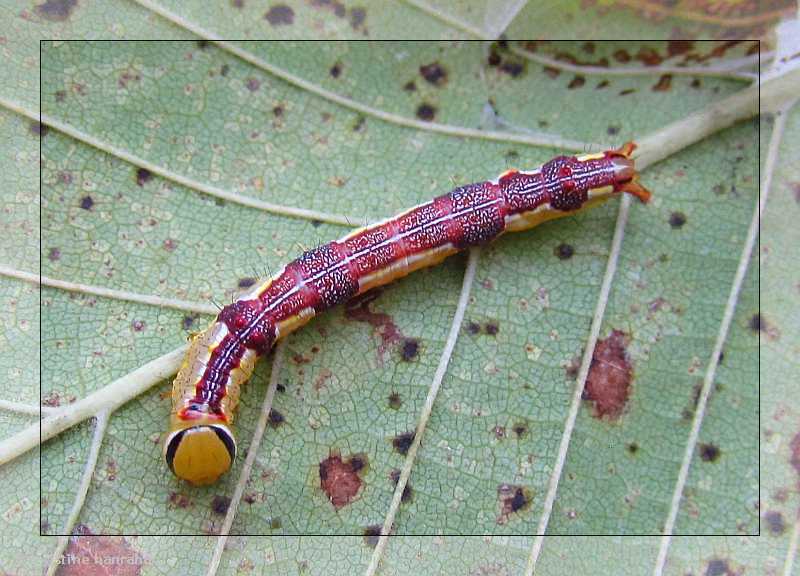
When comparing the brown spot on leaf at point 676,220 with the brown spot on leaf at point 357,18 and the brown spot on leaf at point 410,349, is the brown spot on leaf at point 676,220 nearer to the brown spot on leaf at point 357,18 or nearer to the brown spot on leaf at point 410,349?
the brown spot on leaf at point 410,349

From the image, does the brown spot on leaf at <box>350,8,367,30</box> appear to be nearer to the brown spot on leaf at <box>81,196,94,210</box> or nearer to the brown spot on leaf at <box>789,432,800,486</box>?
the brown spot on leaf at <box>81,196,94,210</box>

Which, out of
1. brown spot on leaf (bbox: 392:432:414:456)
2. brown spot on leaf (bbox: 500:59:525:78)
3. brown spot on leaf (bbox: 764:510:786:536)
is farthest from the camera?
brown spot on leaf (bbox: 500:59:525:78)

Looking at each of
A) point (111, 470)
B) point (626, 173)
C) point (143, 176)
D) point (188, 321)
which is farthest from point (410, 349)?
point (143, 176)

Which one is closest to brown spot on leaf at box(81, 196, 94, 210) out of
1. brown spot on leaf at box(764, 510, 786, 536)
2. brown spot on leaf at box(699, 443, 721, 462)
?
brown spot on leaf at box(699, 443, 721, 462)

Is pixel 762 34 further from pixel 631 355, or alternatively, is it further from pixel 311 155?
pixel 311 155

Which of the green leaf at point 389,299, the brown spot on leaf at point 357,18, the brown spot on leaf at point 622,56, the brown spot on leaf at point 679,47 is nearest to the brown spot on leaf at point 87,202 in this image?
the green leaf at point 389,299

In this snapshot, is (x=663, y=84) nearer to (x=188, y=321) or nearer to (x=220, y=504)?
(x=188, y=321)
